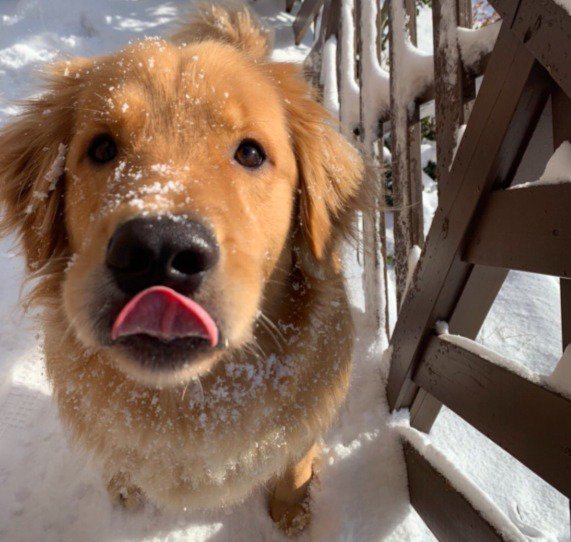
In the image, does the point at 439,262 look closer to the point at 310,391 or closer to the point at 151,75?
the point at 310,391

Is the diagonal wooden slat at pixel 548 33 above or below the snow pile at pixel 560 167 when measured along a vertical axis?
above

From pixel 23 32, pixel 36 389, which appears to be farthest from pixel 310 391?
pixel 23 32

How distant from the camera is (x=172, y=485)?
1.60m

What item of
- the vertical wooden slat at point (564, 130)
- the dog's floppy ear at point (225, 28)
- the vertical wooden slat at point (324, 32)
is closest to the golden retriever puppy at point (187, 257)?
the vertical wooden slat at point (564, 130)

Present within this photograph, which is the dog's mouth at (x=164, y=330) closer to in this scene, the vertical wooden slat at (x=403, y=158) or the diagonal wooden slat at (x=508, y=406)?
the diagonal wooden slat at (x=508, y=406)

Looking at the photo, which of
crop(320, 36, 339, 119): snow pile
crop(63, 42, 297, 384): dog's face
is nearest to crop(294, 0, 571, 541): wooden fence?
crop(63, 42, 297, 384): dog's face

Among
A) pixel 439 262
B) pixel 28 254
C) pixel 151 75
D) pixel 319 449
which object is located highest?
pixel 151 75

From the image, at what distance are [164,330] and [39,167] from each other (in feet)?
3.53

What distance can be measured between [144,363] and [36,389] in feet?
5.86

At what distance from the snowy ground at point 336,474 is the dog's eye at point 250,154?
3.84 ft

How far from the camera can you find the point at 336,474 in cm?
207

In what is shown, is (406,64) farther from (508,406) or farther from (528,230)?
(508,406)

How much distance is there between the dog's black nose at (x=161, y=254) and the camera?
35.7 inches

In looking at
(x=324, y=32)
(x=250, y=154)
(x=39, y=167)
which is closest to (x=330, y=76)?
(x=324, y=32)
